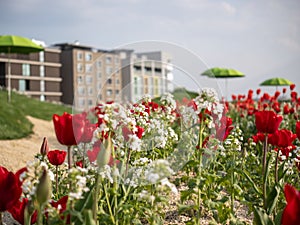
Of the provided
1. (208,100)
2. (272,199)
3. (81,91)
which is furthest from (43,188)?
(81,91)

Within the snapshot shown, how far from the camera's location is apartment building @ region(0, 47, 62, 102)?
167ft

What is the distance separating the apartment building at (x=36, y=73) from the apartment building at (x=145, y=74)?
47.2 metres

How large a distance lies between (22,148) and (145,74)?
5.03 m

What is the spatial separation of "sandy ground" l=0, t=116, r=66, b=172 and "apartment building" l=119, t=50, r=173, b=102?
8.12 feet

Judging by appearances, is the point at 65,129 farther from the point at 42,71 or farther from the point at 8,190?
the point at 42,71

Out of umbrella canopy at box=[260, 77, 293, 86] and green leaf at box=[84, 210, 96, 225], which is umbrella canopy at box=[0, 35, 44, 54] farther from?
green leaf at box=[84, 210, 96, 225]

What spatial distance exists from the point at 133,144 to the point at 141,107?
43.0 inches

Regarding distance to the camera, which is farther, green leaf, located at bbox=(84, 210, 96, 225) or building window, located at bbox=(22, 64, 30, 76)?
building window, located at bbox=(22, 64, 30, 76)

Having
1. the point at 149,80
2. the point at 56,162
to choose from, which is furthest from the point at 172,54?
the point at 56,162

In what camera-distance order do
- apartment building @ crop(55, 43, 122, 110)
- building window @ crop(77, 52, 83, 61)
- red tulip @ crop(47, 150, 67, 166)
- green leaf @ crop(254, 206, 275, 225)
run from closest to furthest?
green leaf @ crop(254, 206, 275, 225)
red tulip @ crop(47, 150, 67, 166)
apartment building @ crop(55, 43, 122, 110)
building window @ crop(77, 52, 83, 61)

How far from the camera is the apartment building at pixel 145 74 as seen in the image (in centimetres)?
379

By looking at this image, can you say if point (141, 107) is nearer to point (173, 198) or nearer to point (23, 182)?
point (173, 198)

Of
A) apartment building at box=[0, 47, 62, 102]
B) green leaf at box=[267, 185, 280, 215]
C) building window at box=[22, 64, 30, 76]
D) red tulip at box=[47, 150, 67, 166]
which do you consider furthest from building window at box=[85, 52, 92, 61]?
green leaf at box=[267, 185, 280, 215]

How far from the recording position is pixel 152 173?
1750 millimetres
